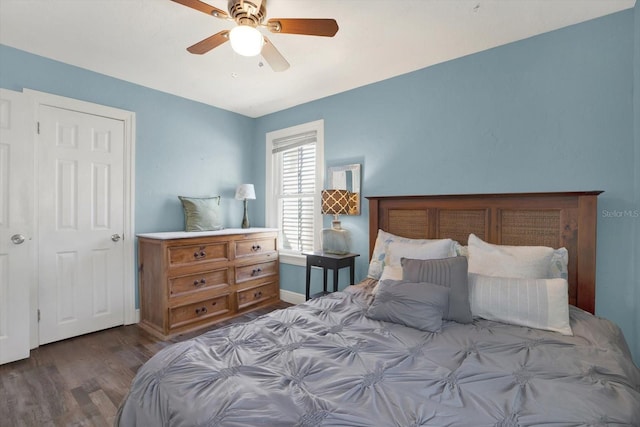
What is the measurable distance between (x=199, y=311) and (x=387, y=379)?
8.20 feet

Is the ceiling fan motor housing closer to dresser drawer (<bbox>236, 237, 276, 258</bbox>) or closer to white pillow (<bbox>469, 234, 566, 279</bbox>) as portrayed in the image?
white pillow (<bbox>469, 234, 566, 279</bbox>)

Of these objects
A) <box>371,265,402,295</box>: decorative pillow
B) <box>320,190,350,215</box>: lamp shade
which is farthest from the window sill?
<box>371,265,402,295</box>: decorative pillow

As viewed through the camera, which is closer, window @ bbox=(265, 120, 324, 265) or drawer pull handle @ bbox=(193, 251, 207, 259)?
drawer pull handle @ bbox=(193, 251, 207, 259)

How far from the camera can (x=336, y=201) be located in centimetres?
306

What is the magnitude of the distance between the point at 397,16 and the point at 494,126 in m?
1.14

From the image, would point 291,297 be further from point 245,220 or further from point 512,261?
point 512,261

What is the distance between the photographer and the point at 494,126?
2467mm

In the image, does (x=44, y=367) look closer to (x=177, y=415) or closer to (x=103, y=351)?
(x=103, y=351)

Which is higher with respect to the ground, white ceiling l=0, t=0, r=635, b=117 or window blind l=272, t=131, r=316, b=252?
white ceiling l=0, t=0, r=635, b=117

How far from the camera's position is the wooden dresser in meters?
2.92

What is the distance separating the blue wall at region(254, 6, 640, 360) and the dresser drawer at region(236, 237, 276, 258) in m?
1.18

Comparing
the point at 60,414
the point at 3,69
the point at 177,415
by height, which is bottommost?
the point at 60,414

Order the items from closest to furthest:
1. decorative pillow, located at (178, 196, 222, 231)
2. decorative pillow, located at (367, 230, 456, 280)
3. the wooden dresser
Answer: decorative pillow, located at (367, 230, 456, 280) → the wooden dresser → decorative pillow, located at (178, 196, 222, 231)

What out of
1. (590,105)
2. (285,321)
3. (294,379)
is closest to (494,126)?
(590,105)
